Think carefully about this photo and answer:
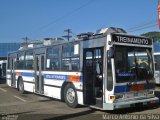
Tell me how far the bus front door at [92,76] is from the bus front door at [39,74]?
4.19 meters

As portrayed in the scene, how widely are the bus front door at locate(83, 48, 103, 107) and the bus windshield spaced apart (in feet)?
2.99

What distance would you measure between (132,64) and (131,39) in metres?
0.90

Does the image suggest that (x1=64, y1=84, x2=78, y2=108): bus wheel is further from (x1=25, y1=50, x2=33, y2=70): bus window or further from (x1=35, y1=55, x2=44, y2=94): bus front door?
(x1=25, y1=50, x2=33, y2=70): bus window

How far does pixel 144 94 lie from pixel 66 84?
3.46 meters

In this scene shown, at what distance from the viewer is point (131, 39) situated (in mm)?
11797

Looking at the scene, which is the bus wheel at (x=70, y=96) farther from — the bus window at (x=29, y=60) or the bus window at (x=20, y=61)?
the bus window at (x=20, y=61)

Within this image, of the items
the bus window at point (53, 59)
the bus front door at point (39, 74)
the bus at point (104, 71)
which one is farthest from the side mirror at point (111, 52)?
the bus front door at point (39, 74)

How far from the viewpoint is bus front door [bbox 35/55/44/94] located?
16.2 meters

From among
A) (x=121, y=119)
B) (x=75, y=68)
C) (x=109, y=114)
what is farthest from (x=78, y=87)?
(x=121, y=119)

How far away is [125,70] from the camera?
37.4ft

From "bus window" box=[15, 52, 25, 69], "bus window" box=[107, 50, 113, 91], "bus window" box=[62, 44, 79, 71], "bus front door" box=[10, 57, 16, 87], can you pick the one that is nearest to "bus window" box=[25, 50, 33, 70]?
"bus window" box=[15, 52, 25, 69]

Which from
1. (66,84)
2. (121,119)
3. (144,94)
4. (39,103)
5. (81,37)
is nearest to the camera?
(121,119)

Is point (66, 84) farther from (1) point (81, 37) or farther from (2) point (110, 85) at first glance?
(2) point (110, 85)

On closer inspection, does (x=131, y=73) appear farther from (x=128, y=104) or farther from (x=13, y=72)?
(x=13, y=72)
